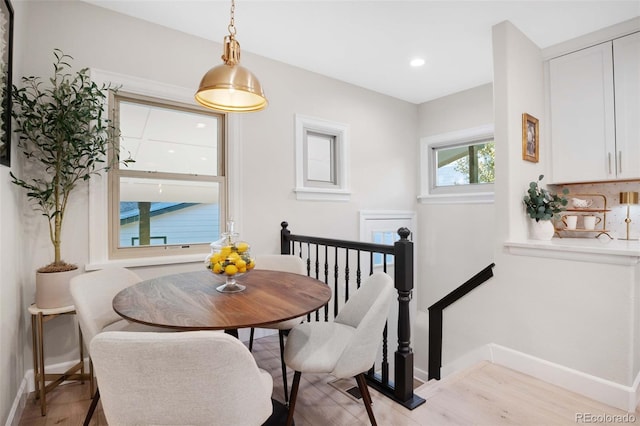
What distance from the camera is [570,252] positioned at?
7.14 ft

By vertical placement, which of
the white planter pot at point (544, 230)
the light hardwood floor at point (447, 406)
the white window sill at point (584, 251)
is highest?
the white planter pot at point (544, 230)

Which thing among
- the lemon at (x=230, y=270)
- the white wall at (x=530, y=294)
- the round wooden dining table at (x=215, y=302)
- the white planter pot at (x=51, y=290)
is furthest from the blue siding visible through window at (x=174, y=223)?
the white wall at (x=530, y=294)

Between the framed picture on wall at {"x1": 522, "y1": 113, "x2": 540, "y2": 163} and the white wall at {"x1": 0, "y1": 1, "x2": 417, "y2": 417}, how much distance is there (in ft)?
5.57

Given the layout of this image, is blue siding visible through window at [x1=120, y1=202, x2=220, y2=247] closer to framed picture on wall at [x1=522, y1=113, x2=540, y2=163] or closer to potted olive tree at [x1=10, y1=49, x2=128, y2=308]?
potted olive tree at [x1=10, y1=49, x2=128, y2=308]

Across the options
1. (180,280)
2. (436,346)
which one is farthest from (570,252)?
(180,280)

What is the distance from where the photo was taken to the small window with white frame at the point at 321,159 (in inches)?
133

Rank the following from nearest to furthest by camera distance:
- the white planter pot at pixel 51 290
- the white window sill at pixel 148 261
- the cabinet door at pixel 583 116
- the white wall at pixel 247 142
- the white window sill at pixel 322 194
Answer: the white planter pot at pixel 51 290, the white wall at pixel 247 142, the white window sill at pixel 148 261, the cabinet door at pixel 583 116, the white window sill at pixel 322 194

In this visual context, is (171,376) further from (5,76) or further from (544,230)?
(544,230)

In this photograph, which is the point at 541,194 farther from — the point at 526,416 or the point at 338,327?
the point at 338,327

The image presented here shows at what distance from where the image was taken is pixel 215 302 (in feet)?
4.88

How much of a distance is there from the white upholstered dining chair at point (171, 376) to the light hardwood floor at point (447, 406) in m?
1.01

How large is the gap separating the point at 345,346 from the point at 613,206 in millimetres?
2835

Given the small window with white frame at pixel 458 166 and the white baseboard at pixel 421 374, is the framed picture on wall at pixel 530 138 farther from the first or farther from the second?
the white baseboard at pixel 421 374

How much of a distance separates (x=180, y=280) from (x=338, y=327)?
38.1 inches
